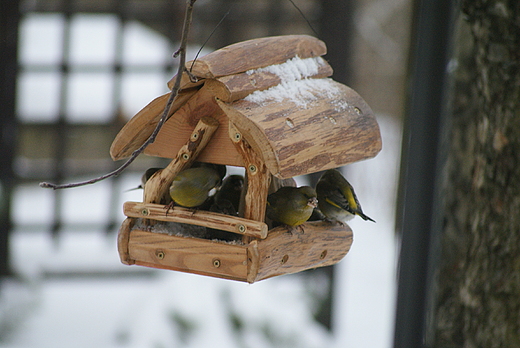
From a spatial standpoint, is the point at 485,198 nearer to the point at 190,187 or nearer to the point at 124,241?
the point at 190,187

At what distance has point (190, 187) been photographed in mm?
1943

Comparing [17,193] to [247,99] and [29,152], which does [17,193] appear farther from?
[247,99]

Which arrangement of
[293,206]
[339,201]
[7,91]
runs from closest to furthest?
1. [293,206]
2. [339,201]
3. [7,91]

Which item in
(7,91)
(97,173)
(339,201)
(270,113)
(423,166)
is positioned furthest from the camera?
(97,173)

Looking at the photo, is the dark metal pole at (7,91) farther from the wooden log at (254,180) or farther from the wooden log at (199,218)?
the wooden log at (254,180)

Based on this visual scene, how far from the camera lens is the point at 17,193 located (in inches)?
206

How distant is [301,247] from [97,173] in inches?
155

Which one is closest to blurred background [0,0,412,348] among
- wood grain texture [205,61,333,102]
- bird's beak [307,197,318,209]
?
bird's beak [307,197,318,209]

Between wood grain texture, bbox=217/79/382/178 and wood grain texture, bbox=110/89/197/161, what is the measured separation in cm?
22

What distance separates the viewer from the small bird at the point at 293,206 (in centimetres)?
201

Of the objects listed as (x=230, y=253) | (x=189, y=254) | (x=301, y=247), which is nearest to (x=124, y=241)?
(x=189, y=254)

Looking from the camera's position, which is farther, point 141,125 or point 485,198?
point 485,198

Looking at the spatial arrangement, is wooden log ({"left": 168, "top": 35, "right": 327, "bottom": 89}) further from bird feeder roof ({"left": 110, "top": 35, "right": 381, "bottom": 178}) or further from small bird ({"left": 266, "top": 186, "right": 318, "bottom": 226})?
small bird ({"left": 266, "top": 186, "right": 318, "bottom": 226})

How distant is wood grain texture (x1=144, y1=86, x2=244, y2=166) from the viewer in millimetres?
1956
